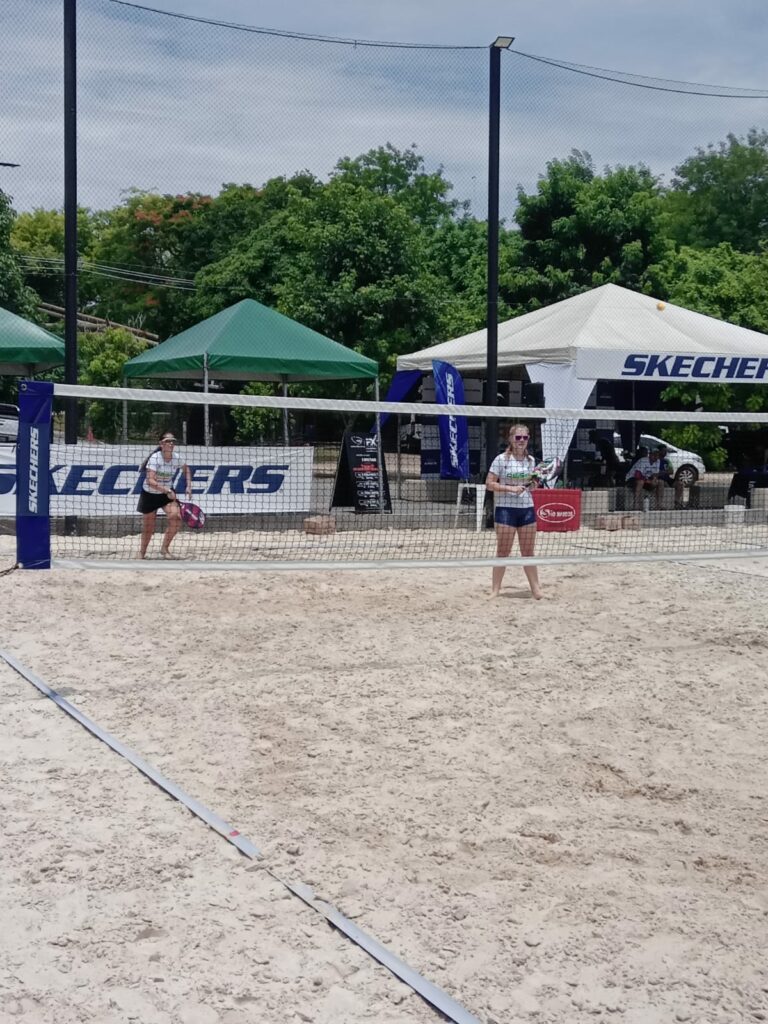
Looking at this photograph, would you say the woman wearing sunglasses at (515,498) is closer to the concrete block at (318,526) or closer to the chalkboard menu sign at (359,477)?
the concrete block at (318,526)

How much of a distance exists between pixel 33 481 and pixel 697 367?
40.4ft

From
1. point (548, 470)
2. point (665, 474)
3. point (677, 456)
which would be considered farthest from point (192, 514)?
point (677, 456)

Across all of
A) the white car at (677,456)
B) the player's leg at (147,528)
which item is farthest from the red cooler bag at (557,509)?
the white car at (677,456)

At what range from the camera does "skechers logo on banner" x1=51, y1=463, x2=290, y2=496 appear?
512 inches

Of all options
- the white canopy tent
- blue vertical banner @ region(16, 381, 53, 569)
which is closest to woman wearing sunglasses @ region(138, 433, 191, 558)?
blue vertical banner @ region(16, 381, 53, 569)

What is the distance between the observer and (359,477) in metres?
16.2

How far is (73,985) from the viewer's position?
3.33 meters

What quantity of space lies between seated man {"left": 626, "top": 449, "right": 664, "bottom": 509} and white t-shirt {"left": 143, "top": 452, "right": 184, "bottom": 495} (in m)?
7.95

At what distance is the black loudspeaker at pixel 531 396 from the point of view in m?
21.5

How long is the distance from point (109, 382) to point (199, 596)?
89.0ft

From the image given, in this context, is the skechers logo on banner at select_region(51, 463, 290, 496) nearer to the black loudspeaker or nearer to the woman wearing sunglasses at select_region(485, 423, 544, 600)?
the woman wearing sunglasses at select_region(485, 423, 544, 600)

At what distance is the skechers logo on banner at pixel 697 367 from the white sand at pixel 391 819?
329 inches

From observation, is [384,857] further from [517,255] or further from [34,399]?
[517,255]

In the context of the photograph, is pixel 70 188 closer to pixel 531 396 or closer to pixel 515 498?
pixel 515 498
